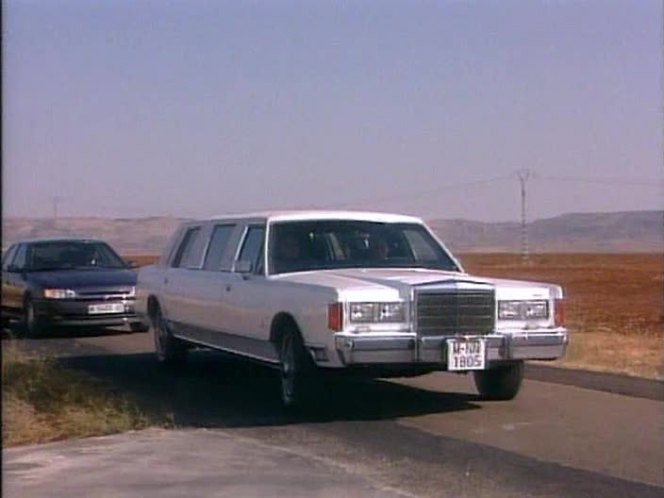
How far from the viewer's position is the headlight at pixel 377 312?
38.6 ft

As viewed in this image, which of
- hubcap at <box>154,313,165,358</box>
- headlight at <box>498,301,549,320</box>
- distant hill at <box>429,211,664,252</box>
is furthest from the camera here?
distant hill at <box>429,211,664,252</box>

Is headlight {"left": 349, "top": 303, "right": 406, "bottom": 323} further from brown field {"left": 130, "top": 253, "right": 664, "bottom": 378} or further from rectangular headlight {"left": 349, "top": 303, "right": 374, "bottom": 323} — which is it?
brown field {"left": 130, "top": 253, "right": 664, "bottom": 378}

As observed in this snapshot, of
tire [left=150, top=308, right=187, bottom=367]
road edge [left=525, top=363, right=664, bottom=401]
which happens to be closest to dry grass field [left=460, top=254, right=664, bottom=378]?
road edge [left=525, top=363, right=664, bottom=401]

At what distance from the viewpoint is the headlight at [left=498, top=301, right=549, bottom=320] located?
40.0ft

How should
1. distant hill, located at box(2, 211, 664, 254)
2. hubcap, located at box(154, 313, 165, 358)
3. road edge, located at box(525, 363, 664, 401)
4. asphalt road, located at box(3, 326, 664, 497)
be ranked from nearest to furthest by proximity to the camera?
asphalt road, located at box(3, 326, 664, 497) < road edge, located at box(525, 363, 664, 401) < hubcap, located at box(154, 313, 165, 358) < distant hill, located at box(2, 211, 664, 254)

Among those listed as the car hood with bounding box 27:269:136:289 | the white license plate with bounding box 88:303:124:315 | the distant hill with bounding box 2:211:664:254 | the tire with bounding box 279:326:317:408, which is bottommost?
the tire with bounding box 279:326:317:408

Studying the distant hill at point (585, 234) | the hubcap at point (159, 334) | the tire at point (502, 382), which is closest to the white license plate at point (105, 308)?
the hubcap at point (159, 334)

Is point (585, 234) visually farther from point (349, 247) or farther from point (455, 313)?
point (455, 313)

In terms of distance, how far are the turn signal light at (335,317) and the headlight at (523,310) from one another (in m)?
1.32

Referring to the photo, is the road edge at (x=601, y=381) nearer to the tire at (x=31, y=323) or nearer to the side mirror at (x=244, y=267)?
the side mirror at (x=244, y=267)

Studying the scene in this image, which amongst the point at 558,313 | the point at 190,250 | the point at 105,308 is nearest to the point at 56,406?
the point at 190,250

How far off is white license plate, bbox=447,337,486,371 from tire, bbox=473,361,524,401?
880 mm

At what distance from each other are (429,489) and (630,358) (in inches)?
366

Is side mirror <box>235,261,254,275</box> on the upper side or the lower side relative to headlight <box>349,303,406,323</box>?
upper
